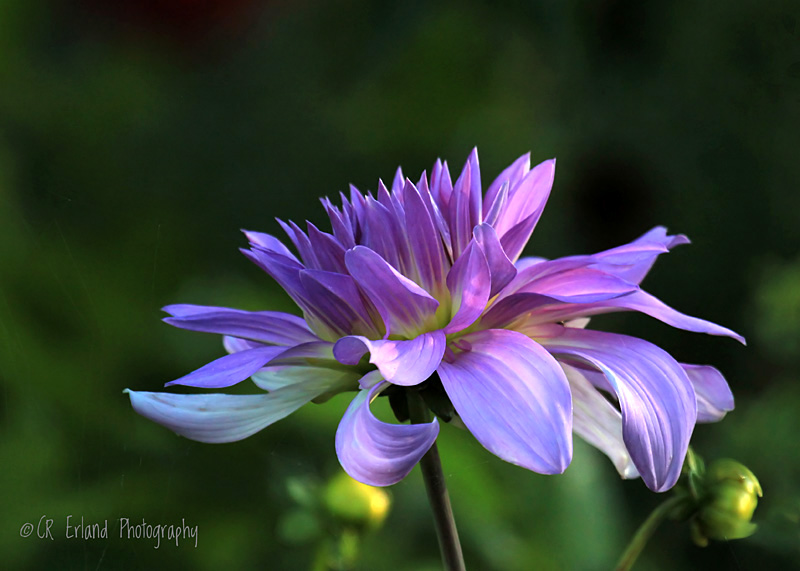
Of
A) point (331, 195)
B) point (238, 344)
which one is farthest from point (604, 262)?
point (331, 195)

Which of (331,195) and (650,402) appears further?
(331,195)

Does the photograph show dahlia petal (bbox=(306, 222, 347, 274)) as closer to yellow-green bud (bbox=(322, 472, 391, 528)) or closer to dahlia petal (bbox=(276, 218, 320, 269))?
dahlia petal (bbox=(276, 218, 320, 269))

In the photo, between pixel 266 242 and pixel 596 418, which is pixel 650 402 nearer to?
pixel 596 418

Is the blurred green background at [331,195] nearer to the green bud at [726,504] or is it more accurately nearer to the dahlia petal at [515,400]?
the green bud at [726,504]

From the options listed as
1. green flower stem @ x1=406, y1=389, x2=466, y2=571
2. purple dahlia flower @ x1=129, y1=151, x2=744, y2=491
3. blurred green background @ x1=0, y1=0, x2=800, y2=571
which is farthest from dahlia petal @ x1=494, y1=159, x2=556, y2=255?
blurred green background @ x1=0, y1=0, x2=800, y2=571

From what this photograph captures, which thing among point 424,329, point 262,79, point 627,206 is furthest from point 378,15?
point 424,329
